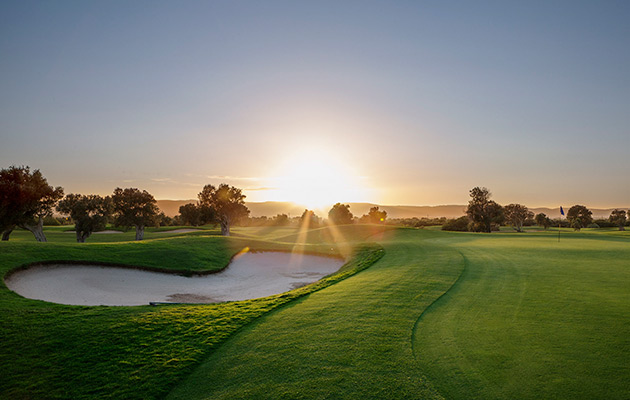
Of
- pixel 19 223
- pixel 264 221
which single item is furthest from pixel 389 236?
pixel 264 221

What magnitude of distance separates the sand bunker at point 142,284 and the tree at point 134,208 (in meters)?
22.7

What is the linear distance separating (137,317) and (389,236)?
119ft

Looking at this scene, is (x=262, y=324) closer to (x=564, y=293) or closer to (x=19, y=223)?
A: (x=564, y=293)

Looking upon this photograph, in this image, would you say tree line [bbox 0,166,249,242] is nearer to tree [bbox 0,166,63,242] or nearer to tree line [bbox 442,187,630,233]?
tree [bbox 0,166,63,242]

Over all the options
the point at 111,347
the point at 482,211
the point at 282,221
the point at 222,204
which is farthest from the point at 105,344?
the point at 282,221

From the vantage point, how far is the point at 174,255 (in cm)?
2191

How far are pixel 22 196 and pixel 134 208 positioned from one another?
52.4ft

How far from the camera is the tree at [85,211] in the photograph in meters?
30.7

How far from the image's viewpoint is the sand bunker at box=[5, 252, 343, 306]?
47.3ft

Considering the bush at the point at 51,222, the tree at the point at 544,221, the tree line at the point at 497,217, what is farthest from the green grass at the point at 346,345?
the tree at the point at 544,221

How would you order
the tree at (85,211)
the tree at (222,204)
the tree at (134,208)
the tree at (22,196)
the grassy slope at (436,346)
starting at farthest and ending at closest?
the tree at (222,204)
the tree at (134,208)
the tree at (85,211)
the tree at (22,196)
the grassy slope at (436,346)

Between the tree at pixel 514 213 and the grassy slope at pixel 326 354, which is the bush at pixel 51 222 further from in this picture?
the tree at pixel 514 213

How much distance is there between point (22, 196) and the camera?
23266mm

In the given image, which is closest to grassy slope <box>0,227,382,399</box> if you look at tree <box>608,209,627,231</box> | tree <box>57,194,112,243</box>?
tree <box>57,194,112,243</box>
